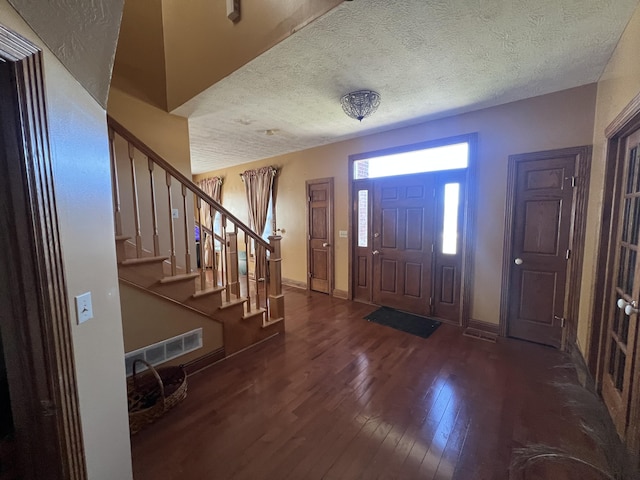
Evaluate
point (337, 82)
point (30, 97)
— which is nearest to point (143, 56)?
point (337, 82)

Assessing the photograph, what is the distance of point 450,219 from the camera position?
327cm

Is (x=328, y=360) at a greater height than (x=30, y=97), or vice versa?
(x=30, y=97)

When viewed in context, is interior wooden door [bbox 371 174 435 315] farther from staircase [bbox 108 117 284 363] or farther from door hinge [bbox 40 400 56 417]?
door hinge [bbox 40 400 56 417]

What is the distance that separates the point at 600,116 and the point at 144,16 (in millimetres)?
4224

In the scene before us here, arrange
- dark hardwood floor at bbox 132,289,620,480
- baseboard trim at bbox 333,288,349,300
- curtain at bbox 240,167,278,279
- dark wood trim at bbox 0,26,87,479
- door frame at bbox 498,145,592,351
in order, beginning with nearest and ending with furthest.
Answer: dark wood trim at bbox 0,26,87,479
dark hardwood floor at bbox 132,289,620,480
door frame at bbox 498,145,592,351
baseboard trim at bbox 333,288,349,300
curtain at bbox 240,167,278,279

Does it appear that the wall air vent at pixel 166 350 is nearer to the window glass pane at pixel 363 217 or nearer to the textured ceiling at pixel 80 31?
the textured ceiling at pixel 80 31

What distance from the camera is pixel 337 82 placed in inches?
89.4

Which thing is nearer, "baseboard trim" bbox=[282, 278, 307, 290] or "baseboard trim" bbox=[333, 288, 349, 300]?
"baseboard trim" bbox=[333, 288, 349, 300]

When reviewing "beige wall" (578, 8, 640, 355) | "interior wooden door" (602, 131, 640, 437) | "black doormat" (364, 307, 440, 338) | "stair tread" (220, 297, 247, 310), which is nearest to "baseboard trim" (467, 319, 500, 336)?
"black doormat" (364, 307, 440, 338)

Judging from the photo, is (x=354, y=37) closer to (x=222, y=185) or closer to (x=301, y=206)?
(x=301, y=206)

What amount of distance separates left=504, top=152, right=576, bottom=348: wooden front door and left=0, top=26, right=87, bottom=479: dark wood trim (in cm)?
351

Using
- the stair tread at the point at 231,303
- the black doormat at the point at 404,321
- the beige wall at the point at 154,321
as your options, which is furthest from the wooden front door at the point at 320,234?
the beige wall at the point at 154,321

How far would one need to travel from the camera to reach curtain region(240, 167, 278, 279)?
520 cm

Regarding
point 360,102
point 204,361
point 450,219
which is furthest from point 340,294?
point 360,102
